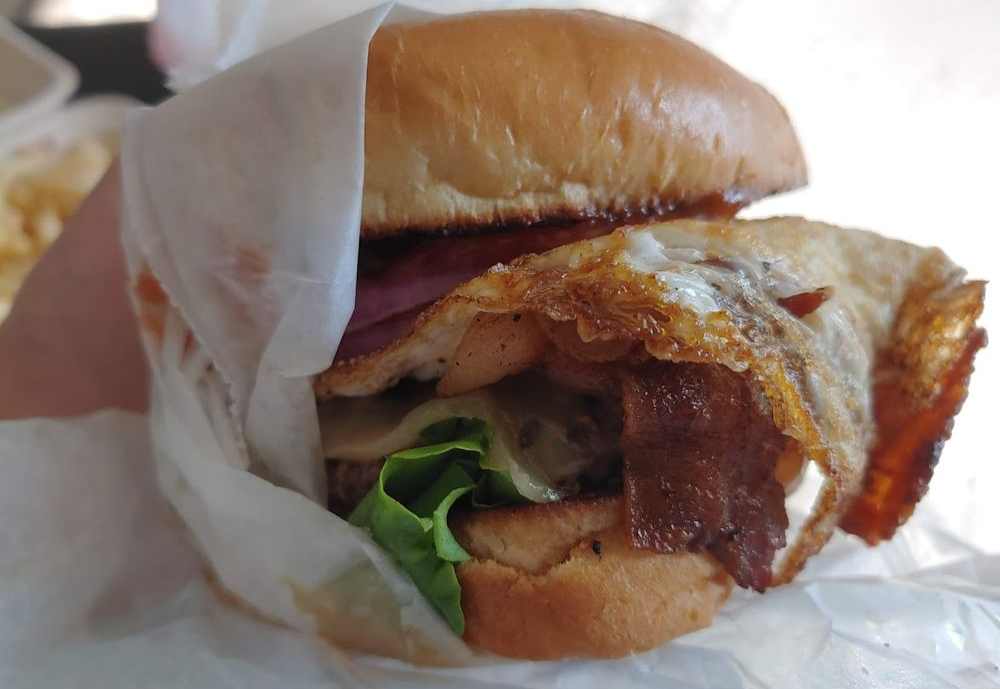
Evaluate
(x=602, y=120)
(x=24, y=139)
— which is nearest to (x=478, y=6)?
(x=602, y=120)

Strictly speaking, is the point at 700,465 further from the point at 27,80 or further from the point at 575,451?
the point at 27,80

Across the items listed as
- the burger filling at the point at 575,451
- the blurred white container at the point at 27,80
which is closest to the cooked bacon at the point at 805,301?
the burger filling at the point at 575,451

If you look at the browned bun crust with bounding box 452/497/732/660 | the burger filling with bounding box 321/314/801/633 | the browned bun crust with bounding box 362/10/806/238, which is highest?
the browned bun crust with bounding box 362/10/806/238

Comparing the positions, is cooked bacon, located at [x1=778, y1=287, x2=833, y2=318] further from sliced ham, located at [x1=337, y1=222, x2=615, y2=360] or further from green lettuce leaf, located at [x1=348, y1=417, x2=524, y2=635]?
green lettuce leaf, located at [x1=348, y1=417, x2=524, y2=635]

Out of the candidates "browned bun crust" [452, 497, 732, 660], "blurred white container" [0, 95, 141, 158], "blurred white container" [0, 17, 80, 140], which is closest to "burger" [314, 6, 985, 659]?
"browned bun crust" [452, 497, 732, 660]

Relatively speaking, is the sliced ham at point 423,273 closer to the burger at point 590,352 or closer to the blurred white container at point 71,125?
the burger at point 590,352

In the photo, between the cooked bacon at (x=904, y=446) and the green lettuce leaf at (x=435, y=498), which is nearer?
the green lettuce leaf at (x=435, y=498)
